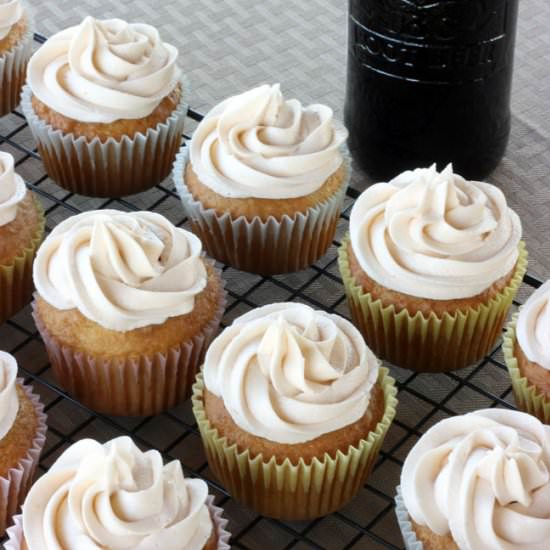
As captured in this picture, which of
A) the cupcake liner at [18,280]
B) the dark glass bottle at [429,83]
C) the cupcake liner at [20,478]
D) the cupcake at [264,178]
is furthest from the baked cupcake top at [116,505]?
the dark glass bottle at [429,83]

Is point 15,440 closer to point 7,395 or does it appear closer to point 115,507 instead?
point 7,395

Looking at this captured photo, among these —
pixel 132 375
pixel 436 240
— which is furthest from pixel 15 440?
pixel 436 240

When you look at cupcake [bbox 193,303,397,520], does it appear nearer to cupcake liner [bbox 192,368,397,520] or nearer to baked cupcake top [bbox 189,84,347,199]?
cupcake liner [bbox 192,368,397,520]

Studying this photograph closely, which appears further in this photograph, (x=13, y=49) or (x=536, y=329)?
(x=13, y=49)

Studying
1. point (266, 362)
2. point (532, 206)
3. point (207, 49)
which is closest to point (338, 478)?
point (266, 362)

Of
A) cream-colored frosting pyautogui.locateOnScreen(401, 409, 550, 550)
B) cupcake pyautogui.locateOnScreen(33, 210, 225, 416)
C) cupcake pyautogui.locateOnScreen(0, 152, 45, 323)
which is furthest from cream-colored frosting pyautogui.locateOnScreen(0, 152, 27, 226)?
cream-colored frosting pyautogui.locateOnScreen(401, 409, 550, 550)

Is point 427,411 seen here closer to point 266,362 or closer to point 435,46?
point 266,362
